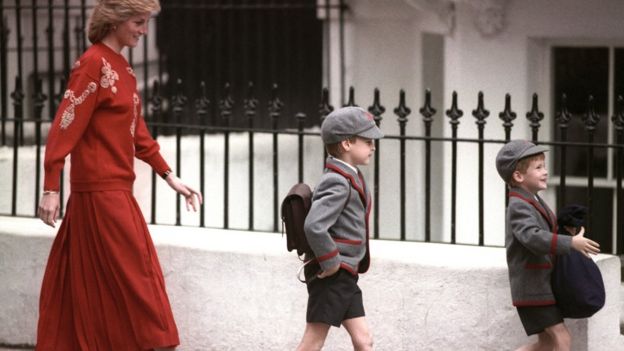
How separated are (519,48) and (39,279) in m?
4.06

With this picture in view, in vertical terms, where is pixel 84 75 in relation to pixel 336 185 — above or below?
above

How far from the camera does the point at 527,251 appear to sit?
6824 millimetres

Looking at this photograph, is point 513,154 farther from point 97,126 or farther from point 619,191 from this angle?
point 97,126

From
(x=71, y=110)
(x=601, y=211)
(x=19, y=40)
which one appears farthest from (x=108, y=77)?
(x=601, y=211)

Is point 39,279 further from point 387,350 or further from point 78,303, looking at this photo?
point 387,350

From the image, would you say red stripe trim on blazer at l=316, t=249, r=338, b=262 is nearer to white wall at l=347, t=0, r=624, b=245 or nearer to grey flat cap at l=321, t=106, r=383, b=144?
grey flat cap at l=321, t=106, r=383, b=144

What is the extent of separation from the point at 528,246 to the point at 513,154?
42cm

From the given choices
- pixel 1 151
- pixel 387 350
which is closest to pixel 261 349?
pixel 387 350

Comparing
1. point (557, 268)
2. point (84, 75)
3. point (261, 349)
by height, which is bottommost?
point (261, 349)

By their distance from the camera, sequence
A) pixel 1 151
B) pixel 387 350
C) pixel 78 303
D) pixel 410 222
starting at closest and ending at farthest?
pixel 78 303
pixel 387 350
pixel 1 151
pixel 410 222

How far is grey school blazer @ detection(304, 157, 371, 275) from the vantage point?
645cm

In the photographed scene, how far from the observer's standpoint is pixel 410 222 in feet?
40.1

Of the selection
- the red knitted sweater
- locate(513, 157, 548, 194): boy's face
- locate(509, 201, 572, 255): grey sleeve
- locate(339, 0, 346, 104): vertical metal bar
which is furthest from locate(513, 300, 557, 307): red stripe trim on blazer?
locate(339, 0, 346, 104): vertical metal bar

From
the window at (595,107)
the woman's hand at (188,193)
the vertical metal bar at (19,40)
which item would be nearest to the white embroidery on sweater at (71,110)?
the woman's hand at (188,193)
